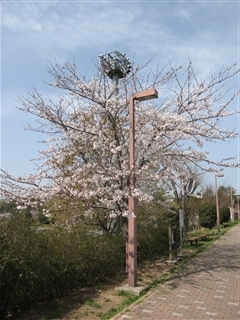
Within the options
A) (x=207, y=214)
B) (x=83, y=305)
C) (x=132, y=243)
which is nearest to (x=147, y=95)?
(x=132, y=243)

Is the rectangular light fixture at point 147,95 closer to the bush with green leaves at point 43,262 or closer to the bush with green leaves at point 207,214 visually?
the bush with green leaves at point 43,262

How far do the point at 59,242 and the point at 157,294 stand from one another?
2.29m

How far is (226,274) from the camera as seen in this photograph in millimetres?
8523

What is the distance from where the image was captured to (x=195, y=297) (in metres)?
6.17

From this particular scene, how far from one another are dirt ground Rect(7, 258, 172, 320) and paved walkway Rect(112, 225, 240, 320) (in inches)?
17.6

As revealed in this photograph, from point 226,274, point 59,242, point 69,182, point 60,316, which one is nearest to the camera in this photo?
point 60,316

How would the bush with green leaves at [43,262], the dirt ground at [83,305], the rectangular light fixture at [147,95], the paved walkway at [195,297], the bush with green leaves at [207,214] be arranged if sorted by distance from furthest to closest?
the bush with green leaves at [207,214] < the rectangular light fixture at [147,95] < the paved walkway at [195,297] < the dirt ground at [83,305] < the bush with green leaves at [43,262]

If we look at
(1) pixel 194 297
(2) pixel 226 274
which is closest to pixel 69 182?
(1) pixel 194 297

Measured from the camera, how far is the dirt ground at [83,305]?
493 cm

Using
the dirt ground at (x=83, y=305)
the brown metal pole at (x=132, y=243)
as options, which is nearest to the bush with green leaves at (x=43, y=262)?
the dirt ground at (x=83, y=305)

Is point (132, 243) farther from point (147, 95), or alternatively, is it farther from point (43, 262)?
point (147, 95)

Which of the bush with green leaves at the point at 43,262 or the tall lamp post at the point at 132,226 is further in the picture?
the tall lamp post at the point at 132,226

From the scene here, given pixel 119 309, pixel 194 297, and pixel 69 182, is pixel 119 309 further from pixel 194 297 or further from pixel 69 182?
pixel 69 182

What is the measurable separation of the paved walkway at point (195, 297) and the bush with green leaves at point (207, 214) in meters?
15.0
